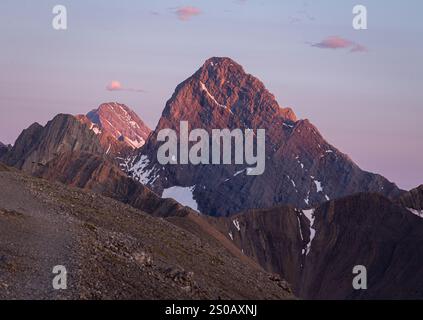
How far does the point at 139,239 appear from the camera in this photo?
54406mm

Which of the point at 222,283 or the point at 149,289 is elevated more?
the point at 149,289

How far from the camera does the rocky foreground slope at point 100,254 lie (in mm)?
37906

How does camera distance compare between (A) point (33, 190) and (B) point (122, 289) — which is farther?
(A) point (33, 190)

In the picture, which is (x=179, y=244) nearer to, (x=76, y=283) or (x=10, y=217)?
(x=10, y=217)

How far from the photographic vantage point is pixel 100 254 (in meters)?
42.5

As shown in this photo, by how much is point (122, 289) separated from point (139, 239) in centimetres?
1563

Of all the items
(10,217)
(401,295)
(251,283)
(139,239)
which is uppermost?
(10,217)

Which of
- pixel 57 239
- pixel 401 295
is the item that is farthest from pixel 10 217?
pixel 401 295

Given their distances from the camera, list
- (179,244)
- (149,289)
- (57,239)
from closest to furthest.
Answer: (149,289)
(57,239)
(179,244)

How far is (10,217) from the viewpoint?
46.4m

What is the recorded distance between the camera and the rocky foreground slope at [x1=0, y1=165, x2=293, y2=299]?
37906mm

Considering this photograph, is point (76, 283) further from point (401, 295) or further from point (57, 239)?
point (401, 295)

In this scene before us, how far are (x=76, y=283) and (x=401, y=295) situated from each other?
151 meters
